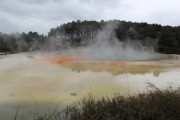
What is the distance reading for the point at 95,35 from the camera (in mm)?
38281

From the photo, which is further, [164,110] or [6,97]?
[6,97]

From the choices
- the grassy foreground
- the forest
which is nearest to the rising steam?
the forest

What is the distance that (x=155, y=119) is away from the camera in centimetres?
446

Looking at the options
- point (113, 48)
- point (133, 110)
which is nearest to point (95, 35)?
point (113, 48)

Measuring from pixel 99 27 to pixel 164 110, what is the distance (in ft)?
116

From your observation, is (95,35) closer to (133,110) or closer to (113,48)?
(113,48)

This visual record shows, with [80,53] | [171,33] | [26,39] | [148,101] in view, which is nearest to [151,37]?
[171,33]

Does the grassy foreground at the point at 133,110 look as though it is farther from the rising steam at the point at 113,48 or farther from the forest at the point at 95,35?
the forest at the point at 95,35

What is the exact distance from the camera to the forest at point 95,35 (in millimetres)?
35281

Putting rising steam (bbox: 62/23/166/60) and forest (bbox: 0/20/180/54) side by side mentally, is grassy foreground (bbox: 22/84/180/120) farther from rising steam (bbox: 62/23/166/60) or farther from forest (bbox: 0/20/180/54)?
forest (bbox: 0/20/180/54)

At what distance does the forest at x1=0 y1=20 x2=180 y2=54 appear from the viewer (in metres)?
35.3

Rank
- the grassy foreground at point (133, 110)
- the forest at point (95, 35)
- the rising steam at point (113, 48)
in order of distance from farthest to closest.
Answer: the forest at point (95, 35) < the rising steam at point (113, 48) < the grassy foreground at point (133, 110)

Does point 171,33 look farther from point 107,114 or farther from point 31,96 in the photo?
point 107,114

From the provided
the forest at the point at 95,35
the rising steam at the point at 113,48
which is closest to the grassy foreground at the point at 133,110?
the rising steam at the point at 113,48
